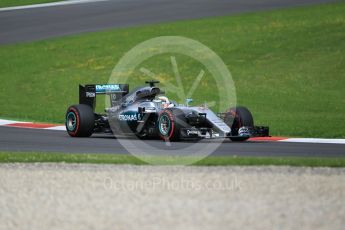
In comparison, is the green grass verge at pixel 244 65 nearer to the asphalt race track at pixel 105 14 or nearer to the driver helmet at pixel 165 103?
the asphalt race track at pixel 105 14

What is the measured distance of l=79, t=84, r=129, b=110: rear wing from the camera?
2194 centimetres

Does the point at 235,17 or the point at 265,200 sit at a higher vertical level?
the point at 235,17

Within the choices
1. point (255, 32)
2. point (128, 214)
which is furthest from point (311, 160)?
point (255, 32)

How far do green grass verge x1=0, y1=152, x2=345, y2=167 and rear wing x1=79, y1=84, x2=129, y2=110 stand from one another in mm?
5555

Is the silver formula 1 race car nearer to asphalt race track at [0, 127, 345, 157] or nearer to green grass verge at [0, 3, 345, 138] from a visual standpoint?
asphalt race track at [0, 127, 345, 157]

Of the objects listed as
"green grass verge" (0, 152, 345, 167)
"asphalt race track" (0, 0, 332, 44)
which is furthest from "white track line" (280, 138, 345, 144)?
"asphalt race track" (0, 0, 332, 44)

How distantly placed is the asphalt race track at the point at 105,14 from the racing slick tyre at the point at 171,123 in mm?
19867

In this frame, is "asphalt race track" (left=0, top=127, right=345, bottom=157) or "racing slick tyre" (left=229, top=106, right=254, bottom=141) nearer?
"asphalt race track" (left=0, top=127, right=345, bottom=157)

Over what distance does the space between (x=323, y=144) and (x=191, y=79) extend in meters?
12.5

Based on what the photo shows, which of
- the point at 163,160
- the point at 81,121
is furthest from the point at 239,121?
the point at 163,160

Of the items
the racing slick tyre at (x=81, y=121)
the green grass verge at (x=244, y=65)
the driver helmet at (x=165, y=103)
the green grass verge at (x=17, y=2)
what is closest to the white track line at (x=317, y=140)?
the green grass verge at (x=244, y=65)

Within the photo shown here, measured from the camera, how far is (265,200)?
11.5 metres

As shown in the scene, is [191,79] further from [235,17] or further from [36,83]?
[235,17]

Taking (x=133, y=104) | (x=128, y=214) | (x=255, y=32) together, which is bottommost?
(x=128, y=214)
